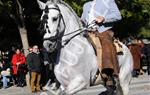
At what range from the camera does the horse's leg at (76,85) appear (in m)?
6.96

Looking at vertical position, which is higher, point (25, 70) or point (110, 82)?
point (110, 82)

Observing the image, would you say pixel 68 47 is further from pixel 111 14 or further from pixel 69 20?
pixel 111 14

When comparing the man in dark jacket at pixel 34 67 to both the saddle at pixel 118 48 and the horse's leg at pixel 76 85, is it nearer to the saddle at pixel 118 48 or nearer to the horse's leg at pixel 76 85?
the saddle at pixel 118 48

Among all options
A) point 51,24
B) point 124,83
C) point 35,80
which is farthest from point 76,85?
point 35,80

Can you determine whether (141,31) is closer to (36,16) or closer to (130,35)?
(130,35)

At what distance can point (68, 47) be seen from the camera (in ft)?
23.6

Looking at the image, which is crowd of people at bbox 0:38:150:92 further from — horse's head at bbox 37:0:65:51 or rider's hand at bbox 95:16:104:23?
horse's head at bbox 37:0:65:51

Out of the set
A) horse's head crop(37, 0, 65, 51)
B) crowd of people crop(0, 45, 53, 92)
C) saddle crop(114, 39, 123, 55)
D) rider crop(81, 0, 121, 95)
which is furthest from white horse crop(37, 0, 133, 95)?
crowd of people crop(0, 45, 53, 92)

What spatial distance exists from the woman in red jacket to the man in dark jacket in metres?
1.19

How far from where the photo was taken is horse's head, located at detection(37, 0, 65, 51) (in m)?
6.88

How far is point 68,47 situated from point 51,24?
0.46 meters

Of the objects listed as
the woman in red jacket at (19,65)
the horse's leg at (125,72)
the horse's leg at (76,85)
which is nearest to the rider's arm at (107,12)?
the horse's leg at (125,72)

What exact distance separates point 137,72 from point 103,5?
1759cm

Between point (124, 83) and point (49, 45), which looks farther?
point (124, 83)
